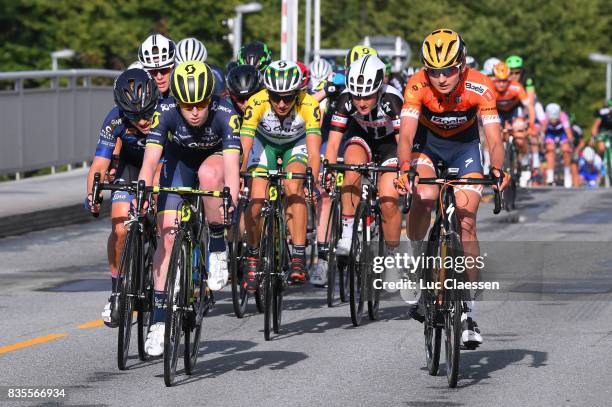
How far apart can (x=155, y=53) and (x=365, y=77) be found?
1.63m

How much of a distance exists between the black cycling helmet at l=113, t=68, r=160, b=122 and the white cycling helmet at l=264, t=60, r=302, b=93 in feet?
5.83

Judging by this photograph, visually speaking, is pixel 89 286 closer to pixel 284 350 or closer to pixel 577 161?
pixel 284 350

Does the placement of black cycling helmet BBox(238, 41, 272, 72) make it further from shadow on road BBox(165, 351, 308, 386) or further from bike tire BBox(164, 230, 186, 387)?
bike tire BBox(164, 230, 186, 387)

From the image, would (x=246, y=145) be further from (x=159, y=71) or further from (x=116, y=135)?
(x=116, y=135)

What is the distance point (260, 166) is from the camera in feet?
43.9

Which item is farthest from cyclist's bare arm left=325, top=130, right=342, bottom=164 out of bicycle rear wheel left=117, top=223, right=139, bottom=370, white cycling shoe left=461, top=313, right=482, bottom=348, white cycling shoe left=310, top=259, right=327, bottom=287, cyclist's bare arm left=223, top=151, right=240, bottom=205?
white cycling shoe left=461, top=313, right=482, bottom=348

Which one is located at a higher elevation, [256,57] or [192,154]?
[256,57]

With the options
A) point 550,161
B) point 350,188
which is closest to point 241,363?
point 350,188

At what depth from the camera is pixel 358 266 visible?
12484mm

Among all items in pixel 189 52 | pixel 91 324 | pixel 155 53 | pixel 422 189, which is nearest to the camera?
pixel 422 189

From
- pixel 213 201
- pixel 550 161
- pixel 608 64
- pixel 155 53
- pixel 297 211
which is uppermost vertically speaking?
pixel 608 64

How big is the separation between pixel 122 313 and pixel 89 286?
4.98 meters

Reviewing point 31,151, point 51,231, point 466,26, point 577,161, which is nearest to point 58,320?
point 51,231

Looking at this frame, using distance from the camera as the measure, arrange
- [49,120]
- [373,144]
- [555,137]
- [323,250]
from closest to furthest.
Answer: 1. [323,250]
2. [373,144]
3. [49,120]
4. [555,137]
